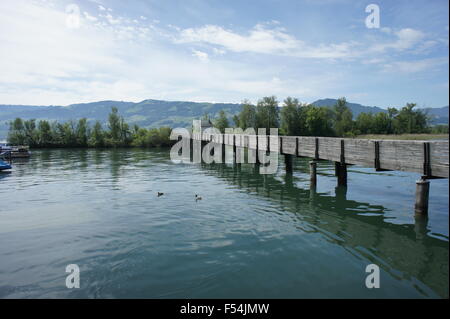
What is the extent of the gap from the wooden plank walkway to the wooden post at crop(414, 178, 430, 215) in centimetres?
36

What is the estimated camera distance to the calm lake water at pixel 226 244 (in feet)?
24.1

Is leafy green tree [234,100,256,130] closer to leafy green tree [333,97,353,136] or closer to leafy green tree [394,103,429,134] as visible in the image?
leafy green tree [333,97,353,136]

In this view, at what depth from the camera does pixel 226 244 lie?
32.8 ft

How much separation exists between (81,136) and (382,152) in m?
88.5

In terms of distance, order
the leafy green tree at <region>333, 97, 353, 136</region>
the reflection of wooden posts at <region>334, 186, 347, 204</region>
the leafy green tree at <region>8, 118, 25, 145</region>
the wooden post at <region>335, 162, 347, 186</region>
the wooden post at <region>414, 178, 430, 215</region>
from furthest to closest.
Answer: the leafy green tree at <region>333, 97, 353, 136</region> < the leafy green tree at <region>8, 118, 25, 145</region> < the wooden post at <region>335, 162, 347, 186</region> < the reflection of wooden posts at <region>334, 186, 347, 204</region> < the wooden post at <region>414, 178, 430, 215</region>

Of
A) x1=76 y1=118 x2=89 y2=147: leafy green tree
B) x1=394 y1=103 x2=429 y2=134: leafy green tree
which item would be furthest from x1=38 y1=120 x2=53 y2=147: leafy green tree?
x1=394 y1=103 x2=429 y2=134: leafy green tree

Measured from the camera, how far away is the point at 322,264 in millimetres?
8422

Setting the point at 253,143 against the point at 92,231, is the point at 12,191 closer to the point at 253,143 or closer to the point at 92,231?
the point at 92,231

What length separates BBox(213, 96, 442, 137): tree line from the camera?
9100 cm

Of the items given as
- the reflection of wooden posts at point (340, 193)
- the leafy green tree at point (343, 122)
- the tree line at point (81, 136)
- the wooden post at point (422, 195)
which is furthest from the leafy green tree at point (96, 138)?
the wooden post at point (422, 195)

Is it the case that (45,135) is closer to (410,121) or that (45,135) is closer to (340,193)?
(340,193)
